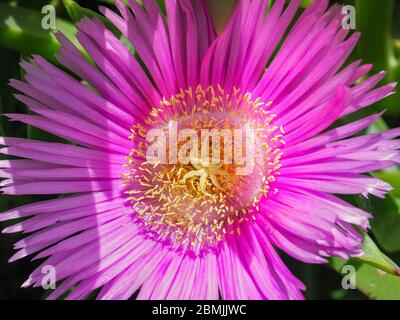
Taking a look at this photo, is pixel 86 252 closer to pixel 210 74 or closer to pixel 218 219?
pixel 218 219

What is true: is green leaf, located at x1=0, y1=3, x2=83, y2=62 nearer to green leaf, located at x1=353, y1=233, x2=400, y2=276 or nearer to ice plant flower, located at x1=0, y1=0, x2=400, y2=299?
ice plant flower, located at x1=0, y1=0, x2=400, y2=299

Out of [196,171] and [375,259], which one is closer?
[375,259]

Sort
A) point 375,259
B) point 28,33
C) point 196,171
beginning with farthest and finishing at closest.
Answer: point 196,171 → point 28,33 → point 375,259

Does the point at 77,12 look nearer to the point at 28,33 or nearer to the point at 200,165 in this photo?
the point at 28,33

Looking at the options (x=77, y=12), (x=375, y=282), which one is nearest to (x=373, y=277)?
(x=375, y=282)

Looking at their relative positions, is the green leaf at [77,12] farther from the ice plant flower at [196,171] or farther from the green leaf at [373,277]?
the green leaf at [373,277]

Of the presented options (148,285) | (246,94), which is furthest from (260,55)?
(148,285)
